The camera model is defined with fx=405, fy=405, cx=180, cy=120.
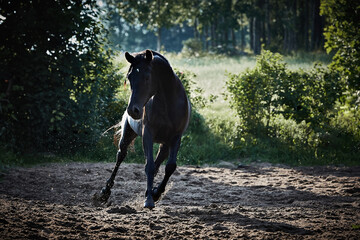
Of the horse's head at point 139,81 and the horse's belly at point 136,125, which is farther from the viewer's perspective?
the horse's belly at point 136,125

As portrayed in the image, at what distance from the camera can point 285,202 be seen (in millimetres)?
5996

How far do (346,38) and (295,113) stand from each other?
92.7 inches

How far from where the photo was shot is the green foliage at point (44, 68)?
877 centimetres

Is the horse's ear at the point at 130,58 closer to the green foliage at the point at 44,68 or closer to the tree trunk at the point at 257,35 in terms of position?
the green foliage at the point at 44,68

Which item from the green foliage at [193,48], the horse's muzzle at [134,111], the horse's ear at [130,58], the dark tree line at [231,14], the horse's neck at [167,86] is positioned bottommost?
the horse's muzzle at [134,111]

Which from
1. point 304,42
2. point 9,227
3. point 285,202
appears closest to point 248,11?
point 304,42

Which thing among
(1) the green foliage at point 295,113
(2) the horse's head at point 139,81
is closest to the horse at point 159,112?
(2) the horse's head at point 139,81

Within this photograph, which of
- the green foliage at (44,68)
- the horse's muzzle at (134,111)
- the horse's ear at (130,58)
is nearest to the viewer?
the horse's muzzle at (134,111)

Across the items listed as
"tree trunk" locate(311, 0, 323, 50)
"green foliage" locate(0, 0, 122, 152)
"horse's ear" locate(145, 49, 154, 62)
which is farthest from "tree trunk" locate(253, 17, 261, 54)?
"horse's ear" locate(145, 49, 154, 62)

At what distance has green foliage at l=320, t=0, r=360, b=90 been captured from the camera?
10180 millimetres

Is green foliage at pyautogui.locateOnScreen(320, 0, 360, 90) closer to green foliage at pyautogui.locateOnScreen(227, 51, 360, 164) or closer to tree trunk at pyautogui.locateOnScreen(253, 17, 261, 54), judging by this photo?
green foliage at pyautogui.locateOnScreen(227, 51, 360, 164)

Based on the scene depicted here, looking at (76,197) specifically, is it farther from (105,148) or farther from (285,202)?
(105,148)

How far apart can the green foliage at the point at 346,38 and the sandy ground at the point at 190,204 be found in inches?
109

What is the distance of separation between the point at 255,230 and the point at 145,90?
203 centimetres
